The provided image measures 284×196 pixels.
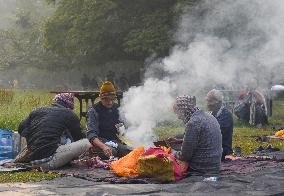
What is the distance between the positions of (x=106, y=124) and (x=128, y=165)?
161cm

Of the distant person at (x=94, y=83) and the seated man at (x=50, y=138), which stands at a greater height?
the distant person at (x=94, y=83)

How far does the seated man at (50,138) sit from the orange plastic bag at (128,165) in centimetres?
78

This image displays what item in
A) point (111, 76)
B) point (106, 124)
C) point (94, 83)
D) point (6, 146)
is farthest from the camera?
point (94, 83)

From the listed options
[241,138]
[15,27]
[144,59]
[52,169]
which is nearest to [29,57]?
[15,27]

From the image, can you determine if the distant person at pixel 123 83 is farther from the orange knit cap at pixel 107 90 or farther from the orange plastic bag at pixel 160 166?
the orange plastic bag at pixel 160 166

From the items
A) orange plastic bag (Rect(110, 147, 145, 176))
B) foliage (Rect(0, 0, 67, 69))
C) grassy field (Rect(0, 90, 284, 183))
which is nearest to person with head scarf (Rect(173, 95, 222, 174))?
orange plastic bag (Rect(110, 147, 145, 176))

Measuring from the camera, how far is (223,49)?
19438mm

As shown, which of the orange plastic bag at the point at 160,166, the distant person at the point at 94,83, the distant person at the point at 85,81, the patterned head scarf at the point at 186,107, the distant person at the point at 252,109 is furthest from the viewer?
the distant person at the point at 85,81

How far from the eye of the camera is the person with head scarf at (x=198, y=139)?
22.6 feet

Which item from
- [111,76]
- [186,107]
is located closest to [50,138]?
[186,107]

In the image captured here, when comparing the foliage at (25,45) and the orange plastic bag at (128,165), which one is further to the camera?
the foliage at (25,45)

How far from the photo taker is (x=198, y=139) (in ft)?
22.7

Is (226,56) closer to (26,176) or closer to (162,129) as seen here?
(162,129)

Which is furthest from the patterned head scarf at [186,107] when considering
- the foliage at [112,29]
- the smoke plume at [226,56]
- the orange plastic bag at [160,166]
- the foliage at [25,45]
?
the foliage at [25,45]
